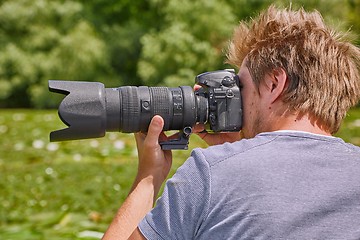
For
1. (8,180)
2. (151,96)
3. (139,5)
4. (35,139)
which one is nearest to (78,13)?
(139,5)

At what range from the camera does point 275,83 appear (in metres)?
1.48

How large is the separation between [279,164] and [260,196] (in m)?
0.07

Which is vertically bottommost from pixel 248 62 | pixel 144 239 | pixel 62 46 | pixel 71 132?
pixel 62 46

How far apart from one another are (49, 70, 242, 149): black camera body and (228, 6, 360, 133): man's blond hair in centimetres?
16

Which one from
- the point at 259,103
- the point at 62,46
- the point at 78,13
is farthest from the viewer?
the point at 78,13

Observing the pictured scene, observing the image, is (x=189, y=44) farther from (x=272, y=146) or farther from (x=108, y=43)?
(x=272, y=146)

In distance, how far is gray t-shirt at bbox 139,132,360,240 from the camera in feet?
4.34

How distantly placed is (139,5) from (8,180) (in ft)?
52.6

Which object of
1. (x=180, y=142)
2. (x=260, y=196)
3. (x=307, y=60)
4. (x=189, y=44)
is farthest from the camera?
(x=189, y=44)

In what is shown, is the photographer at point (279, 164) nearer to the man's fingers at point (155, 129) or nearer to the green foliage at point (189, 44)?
the man's fingers at point (155, 129)

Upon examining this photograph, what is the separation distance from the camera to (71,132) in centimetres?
167

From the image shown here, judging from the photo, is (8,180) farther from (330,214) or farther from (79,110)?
(330,214)

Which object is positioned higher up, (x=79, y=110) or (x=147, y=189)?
(x=79, y=110)

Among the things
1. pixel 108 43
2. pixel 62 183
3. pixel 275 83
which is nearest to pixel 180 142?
pixel 275 83
